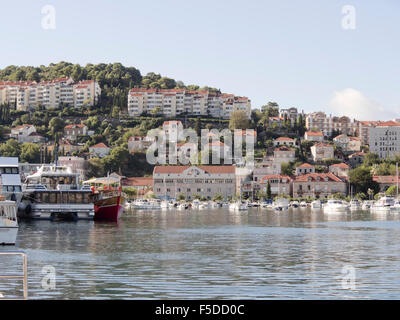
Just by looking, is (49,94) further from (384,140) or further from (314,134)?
(384,140)

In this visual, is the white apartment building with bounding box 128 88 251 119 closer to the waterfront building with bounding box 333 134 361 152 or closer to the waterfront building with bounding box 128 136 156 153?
the waterfront building with bounding box 333 134 361 152

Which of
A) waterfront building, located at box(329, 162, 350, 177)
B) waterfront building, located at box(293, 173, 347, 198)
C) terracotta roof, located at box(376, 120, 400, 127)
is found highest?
terracotta roof, located at box(376, 120, 400, 127)

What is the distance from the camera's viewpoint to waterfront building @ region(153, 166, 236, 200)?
132 m

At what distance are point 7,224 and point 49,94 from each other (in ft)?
517

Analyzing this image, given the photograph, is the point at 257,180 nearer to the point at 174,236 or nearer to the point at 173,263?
the point at 174,236

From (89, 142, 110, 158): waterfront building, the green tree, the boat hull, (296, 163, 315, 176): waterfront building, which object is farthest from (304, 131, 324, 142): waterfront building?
the boat hull

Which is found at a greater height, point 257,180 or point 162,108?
point 162,108

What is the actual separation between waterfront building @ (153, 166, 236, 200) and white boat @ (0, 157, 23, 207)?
7716 cm

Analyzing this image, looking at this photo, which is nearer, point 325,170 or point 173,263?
point 173,263

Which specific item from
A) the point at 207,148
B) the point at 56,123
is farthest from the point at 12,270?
the point at 56,123

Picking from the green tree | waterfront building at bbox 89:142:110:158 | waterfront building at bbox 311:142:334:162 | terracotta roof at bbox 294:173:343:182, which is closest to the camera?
terracotta roof at bbox 294:173:343:182

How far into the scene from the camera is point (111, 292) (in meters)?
18.2

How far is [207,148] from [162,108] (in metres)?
36.9

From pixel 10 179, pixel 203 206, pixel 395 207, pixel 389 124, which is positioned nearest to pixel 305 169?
pixel 389 124
